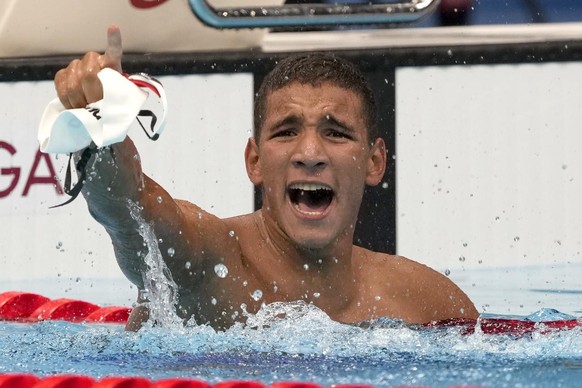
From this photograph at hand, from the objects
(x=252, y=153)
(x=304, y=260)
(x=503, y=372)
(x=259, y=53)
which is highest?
(x=259, y=53)

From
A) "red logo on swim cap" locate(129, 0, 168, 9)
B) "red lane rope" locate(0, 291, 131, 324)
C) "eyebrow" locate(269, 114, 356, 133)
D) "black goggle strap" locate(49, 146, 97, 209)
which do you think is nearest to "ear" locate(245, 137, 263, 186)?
"eyebrow" locate(269, 114, 356, 133)

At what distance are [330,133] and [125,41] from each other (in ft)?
5.05

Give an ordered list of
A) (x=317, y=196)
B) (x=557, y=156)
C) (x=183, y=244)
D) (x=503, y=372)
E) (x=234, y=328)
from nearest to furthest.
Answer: (x=503, y=372)
(x=183, y=244)
(x=234, y=328)
(x=317, y=196)
(x=557, y=156)

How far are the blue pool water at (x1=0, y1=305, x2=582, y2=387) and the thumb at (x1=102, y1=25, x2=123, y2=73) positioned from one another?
0.48 meters

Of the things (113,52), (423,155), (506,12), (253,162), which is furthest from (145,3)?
(113,52)

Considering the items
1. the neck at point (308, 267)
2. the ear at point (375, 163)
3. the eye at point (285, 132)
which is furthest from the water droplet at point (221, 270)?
the ear at point (375, 163)

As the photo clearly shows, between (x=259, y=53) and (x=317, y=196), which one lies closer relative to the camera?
(x=317, y=196)

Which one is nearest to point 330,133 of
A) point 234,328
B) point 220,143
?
point 234,328

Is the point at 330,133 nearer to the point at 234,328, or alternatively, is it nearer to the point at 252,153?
the point at 252,153

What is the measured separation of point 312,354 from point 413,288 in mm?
525

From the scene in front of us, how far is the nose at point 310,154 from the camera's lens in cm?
229

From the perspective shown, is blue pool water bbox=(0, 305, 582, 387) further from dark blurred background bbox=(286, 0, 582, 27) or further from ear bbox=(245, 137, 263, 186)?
dark blurred background bbox=(286, 0, 582, 27)

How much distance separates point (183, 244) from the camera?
2.11 meters

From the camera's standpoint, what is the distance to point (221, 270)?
7.36ft
